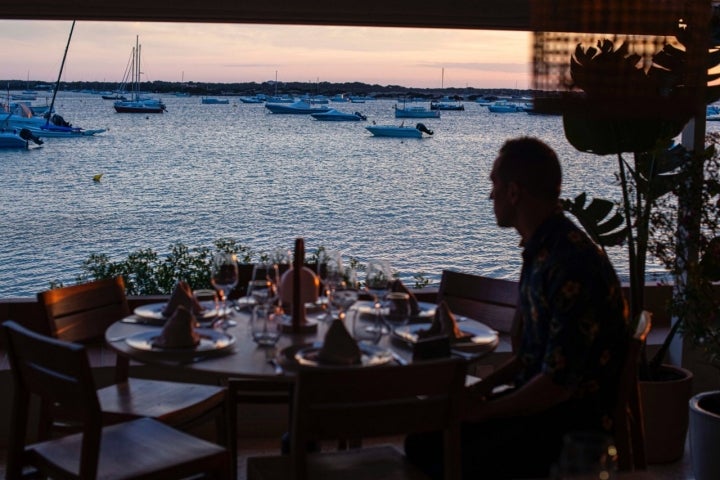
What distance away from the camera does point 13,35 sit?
42.2 meters

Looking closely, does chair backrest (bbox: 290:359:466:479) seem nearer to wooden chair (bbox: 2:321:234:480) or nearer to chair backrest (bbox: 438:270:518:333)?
wooden chair (bbox: 2:321:234:480)

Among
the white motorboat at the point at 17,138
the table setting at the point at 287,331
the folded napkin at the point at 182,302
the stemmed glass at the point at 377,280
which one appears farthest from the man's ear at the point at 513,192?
the white motorboat at the point at 17,138

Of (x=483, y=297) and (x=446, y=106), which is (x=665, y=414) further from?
(x=446, y=106)

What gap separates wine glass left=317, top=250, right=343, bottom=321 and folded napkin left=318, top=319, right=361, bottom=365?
1.77 feet

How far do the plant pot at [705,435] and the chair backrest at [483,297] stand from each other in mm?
909

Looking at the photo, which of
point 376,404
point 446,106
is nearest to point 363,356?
point 376,404

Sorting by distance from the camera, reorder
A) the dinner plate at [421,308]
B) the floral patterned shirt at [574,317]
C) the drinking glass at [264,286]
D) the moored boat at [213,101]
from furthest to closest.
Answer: the moored boat at [213,101]
the dinner plate at [421,308]
the drinking glass at [264,286]
the floral patterned shirt at [574,317]

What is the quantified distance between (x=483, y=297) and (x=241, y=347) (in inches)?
46.7

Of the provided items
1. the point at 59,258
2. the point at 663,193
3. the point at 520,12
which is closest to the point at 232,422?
the point at 663,193

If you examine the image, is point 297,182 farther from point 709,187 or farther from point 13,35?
point 709,187

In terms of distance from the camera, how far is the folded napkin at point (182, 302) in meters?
3.14

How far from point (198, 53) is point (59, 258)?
22.4m

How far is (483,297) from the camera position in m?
3.64

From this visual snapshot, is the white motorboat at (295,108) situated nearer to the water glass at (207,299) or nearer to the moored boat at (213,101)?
the moored boat at (213,101)
